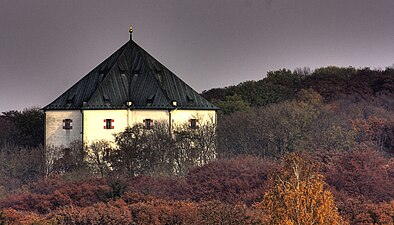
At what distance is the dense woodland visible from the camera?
3897cm

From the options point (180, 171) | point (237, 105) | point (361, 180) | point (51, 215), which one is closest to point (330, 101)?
point (237, 105)

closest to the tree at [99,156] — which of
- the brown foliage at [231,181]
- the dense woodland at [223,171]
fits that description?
the dense woodland at [223,171]

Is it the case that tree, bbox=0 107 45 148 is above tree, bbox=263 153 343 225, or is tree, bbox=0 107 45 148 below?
above

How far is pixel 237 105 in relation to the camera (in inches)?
3366

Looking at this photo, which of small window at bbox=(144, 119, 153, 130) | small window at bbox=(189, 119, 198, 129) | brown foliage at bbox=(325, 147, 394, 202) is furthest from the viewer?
small window at bbox=(189, 119, 198, 129)

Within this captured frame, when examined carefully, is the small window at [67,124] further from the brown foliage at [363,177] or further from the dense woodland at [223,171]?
the brown foliage at [363,177]

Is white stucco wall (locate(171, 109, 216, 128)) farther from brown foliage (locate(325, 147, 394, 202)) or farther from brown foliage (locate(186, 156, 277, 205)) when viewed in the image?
brown foliage (locate(325, 147, 394, 202))

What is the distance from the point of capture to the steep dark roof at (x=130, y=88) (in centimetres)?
7056

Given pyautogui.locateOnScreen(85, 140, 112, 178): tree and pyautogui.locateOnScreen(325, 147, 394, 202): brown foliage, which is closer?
pyautogui.locateOnScreen(325, 147, 394, 202): brown foliage

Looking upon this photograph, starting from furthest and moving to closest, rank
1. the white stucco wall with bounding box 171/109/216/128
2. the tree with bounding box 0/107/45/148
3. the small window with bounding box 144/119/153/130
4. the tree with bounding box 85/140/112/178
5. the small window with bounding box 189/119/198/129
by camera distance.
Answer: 1. the tree with bounding box 0/107/45/148
2. the white stucco wall with bounding box 171/109/216/128
3. the small window with bounding box 189/119/198/129
4. the small window with bounding box 144/119/153/130
5. the tree with bounding box 85/140/112/178

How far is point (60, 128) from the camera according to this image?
71000mm

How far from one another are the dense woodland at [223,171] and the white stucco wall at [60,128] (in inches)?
63.3

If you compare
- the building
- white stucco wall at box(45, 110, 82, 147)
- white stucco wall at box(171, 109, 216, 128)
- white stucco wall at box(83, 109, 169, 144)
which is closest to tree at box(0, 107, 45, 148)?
white stucco wall at box(45, 110, 82, 147)

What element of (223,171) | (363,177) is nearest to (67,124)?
(223,171)
